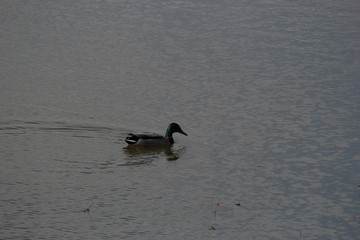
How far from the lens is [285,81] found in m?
13.3

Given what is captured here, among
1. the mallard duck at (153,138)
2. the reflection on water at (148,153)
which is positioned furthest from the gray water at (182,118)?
the mallard duck at (153,138)

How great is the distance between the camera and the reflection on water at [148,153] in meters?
10.5

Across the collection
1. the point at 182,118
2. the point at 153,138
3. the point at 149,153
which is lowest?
the point at 149,153

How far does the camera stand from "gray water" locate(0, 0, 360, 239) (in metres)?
8.39

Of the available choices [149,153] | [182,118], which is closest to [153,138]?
[149,153]

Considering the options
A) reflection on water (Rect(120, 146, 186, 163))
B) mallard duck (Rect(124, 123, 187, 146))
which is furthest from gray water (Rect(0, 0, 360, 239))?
mallard duck (Rect(124, 123, 187, 146))

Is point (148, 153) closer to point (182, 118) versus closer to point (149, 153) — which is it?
point (149, 153)

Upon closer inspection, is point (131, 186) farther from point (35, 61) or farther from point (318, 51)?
point (318, 51)

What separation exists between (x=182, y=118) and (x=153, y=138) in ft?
2.76

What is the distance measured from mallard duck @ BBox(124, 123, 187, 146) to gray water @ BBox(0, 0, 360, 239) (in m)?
0.15

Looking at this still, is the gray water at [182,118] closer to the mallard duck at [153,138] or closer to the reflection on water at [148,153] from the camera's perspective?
the reflection on water at [148,153]

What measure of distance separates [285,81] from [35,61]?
13.9 feet

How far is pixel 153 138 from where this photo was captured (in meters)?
11.0

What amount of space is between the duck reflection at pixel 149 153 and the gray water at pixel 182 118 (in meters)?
0.04
